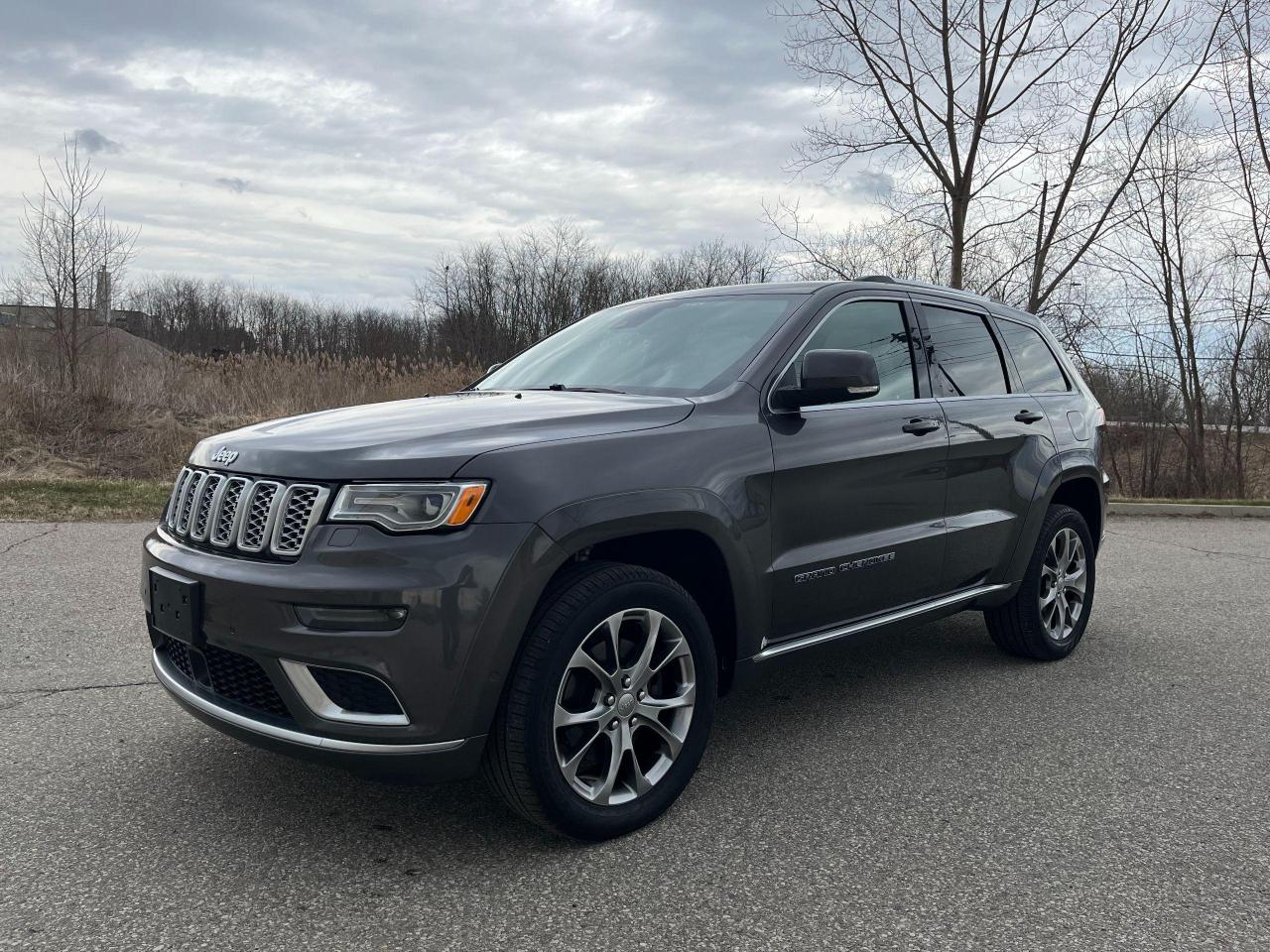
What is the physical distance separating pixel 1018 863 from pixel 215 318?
76.8 m

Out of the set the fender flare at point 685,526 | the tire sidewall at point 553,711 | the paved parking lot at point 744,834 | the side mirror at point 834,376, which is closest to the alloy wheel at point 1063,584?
the paved parking lot at point 744,834

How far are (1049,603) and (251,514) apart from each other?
3.95 metres

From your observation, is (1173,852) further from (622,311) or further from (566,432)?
(622,311)

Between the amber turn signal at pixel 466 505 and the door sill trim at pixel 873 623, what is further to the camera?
the door sill trim at pixel 873 623

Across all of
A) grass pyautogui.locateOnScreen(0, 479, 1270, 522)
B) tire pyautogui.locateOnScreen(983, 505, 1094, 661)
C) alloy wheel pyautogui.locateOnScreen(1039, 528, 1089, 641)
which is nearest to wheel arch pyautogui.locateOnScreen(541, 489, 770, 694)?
tire pyautogui.locateOnScreen(983, 505, 1094, 661)

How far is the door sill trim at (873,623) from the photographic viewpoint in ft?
11.7

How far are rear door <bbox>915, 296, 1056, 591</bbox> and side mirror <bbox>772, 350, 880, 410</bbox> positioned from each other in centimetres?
102

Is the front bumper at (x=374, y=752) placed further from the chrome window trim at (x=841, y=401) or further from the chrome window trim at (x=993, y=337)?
the chrome window trim at (x=993, y=337)

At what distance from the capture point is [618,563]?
3076mm

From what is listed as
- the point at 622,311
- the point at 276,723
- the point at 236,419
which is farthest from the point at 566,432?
the point at 236,419

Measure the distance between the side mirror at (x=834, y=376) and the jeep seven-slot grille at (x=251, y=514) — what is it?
5.44ft

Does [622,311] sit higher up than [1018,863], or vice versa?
[622,311]

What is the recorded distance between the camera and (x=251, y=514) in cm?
288

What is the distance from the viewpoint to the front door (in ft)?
11.7
